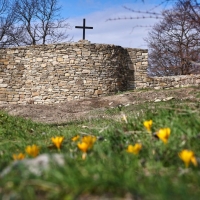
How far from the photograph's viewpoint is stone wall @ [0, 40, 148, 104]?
51.9ft

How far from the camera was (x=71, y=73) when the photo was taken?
15.9m

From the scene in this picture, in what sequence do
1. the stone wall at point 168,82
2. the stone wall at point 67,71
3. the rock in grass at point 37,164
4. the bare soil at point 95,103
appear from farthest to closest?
the stone wall at point 168,82, the stone wall at point 67,71, the bare soil at point 95,103, the rock in grass at point 37,164

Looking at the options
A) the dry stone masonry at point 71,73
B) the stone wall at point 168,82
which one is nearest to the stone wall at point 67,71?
the dry stone masonry at point 71,73

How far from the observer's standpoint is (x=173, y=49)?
21.8 m

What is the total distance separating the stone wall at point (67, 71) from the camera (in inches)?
623

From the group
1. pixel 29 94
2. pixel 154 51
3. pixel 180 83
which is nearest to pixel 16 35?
pixel 154 51

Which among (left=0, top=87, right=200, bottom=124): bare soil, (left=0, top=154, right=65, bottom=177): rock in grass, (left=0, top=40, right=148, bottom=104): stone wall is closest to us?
(left=0, top=154, right=65, bottom=177): rock in grass

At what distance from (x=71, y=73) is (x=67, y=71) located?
0.19m

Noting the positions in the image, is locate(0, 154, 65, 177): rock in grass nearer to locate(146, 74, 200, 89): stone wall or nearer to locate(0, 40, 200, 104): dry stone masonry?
locate(0, 40, 200, 104): dry stone masonry

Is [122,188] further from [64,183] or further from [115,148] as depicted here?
[115,148]

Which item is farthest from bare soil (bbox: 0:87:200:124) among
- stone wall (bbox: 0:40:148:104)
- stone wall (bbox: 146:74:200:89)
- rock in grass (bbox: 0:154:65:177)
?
rock in grass (bbox: 0:154:65:177)

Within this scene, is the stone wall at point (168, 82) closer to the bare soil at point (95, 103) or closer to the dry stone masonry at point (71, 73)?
the dry stone masonry at point (71, 73)

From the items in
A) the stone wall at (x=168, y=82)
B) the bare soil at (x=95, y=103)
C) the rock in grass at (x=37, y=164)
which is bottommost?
the bare soil at (x=95, y=103)

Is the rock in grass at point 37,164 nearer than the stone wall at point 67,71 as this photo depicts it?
Yes
